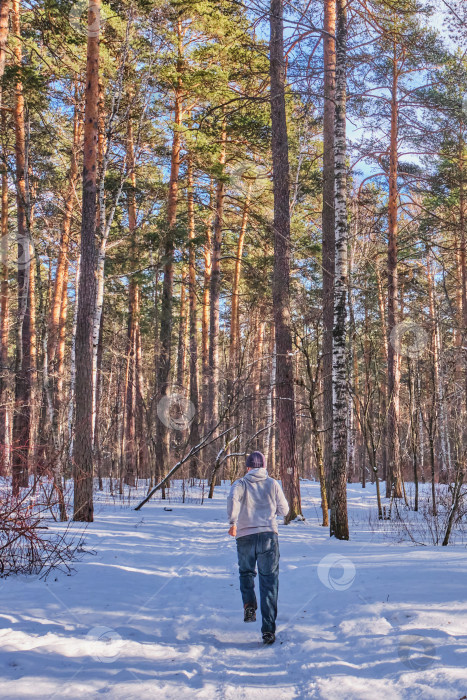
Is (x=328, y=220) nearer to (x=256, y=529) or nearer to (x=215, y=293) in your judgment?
(x=215, y=293)

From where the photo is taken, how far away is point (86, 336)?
10.6 m

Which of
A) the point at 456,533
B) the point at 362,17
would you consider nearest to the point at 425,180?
the point at 362,17

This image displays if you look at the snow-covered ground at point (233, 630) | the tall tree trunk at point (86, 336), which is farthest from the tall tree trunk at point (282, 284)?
the tall tree trunk at point (86, 336)

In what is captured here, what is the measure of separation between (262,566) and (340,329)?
5280mm

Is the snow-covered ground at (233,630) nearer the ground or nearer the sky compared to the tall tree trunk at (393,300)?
nearer the ground

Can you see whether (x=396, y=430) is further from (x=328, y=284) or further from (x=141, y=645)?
(x=141, y=645)

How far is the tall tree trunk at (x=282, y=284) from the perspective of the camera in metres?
11.1

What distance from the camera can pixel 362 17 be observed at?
38.4 ft

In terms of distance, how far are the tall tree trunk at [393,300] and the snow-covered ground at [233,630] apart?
27.2 feet

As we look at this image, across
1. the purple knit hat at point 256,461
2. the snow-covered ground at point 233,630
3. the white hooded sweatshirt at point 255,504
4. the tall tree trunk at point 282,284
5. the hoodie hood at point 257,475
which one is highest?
the tall tree trunk at point 282,284

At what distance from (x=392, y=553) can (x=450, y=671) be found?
388cm

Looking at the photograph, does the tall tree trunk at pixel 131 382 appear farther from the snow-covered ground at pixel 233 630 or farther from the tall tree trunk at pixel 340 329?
the snow-covered ground at pixel 233 630

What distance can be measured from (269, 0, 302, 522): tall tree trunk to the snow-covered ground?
3379mm

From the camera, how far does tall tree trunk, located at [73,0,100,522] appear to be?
10.2 m
